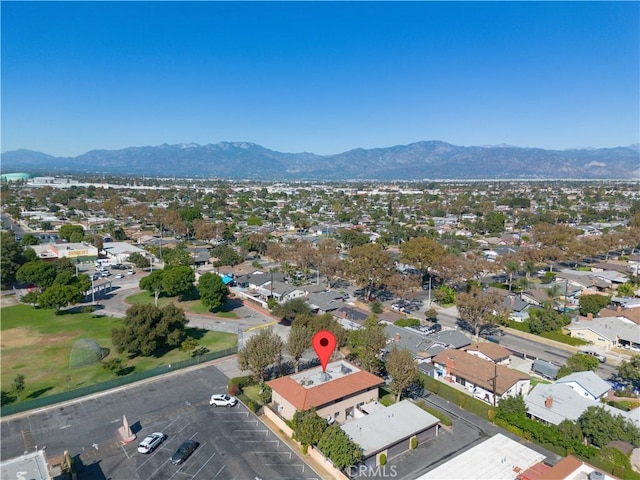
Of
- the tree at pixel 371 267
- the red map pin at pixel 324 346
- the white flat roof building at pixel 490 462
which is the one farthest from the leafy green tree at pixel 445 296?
the white flat roof building at pixel 490 462

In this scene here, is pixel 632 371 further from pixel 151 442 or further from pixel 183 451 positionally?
pixel 151 442

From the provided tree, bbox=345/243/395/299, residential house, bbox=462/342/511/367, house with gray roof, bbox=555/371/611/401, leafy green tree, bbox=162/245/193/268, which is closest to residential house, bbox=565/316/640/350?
residential house, bbox=462/342/511/367

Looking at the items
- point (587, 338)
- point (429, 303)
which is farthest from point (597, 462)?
point (429, 303)

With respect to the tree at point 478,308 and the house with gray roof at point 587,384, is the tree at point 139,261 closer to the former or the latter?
the tree at point 478,308

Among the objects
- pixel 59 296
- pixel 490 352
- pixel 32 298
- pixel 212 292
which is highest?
pixel 59 296

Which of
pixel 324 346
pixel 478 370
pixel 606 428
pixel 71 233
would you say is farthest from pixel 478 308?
pixel 71 233

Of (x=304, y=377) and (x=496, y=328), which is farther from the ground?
(x=304, y=377)

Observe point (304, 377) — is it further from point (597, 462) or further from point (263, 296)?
point (263, 296)
